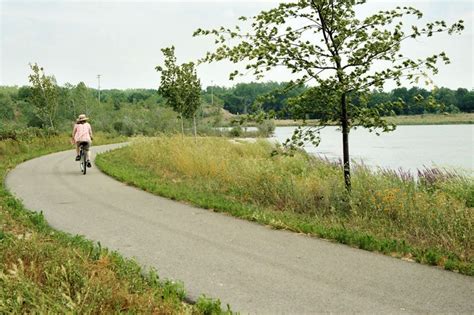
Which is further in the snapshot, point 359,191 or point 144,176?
point 144,176

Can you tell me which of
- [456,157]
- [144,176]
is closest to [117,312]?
[144,176]

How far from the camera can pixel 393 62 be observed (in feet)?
31.2

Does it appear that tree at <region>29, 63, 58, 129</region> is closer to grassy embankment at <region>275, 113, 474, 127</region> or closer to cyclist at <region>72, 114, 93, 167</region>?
cyclist at <region>72, 114, 93, 167</region>

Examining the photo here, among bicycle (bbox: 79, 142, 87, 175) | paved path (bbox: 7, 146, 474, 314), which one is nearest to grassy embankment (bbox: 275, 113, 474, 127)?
bicycle (bbox: 79, 142, 87, 175)

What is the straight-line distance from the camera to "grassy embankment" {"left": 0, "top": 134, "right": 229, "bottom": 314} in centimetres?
414

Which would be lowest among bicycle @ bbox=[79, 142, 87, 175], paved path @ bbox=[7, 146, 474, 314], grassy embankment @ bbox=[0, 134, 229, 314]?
paved path @ bbox=[7, 146, 474, 314]

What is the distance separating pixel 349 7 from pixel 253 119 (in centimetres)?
303

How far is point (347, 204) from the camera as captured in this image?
9414mm

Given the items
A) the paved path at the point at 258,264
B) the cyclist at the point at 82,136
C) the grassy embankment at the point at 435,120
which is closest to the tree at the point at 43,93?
the cyclist at the point at 82,136

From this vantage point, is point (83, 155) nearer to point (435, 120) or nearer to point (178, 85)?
point (178, 85)

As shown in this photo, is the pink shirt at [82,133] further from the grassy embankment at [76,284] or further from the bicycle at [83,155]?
the grassy embankment at [76,284]

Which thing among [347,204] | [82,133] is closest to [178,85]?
[82,133]

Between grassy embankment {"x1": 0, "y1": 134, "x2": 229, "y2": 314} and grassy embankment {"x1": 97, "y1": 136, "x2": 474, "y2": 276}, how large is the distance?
3284mm

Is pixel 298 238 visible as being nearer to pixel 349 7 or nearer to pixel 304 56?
pixel 304 56
